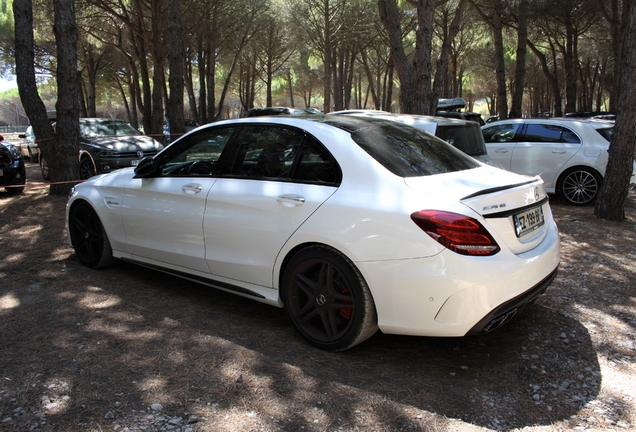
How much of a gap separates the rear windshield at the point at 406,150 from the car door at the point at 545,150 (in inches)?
240

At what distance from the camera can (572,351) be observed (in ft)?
11.8

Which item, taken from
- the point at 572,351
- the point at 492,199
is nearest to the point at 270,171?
the point at 492,199

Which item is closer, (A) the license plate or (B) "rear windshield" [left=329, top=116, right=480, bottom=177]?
(A) the license plate

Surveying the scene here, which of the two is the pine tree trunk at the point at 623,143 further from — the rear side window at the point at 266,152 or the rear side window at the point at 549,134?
the rear side window at the point at 266,152

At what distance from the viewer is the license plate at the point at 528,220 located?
3.27 m

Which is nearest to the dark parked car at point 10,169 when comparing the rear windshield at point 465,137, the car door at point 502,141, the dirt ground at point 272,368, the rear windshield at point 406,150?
the dirt ground at point 272,368

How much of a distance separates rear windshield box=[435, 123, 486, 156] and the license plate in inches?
142

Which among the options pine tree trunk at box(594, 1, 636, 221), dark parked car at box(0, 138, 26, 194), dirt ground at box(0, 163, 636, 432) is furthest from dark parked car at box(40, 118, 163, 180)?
pine tree trunk at box(594, 1, 636, 221)

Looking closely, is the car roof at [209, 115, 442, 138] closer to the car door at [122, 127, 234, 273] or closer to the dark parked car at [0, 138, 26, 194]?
the car door at [122, 127, 234, 273]

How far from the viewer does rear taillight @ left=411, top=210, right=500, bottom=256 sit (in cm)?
299

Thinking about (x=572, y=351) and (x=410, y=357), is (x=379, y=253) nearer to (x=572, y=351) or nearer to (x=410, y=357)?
(x=410, y=357)

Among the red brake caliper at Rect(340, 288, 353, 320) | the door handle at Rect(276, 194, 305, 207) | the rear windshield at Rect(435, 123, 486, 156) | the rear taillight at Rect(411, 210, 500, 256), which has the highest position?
the rear windshield at Rect(435, 123, 486, 156)

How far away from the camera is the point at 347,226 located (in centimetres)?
329

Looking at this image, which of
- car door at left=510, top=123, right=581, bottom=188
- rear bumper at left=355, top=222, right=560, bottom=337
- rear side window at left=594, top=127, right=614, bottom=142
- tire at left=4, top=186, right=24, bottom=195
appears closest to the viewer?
rear bumper at left=355, top=222, right=560, bottom=337
